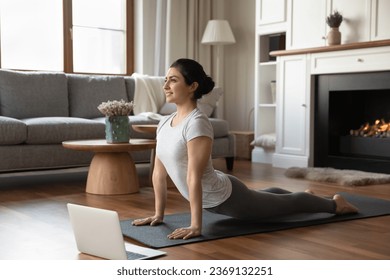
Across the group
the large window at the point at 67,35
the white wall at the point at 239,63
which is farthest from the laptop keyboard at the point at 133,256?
the white wall at the point at 239,63

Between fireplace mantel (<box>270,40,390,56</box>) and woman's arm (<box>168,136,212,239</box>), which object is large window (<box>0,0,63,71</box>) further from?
woman's arm (<box>168,136,212,239</box>)

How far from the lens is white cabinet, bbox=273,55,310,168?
17.1 feet

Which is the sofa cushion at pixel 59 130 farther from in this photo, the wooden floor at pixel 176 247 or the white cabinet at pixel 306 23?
the white cabinet at pixel 306 23

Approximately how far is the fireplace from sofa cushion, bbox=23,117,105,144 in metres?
1.90

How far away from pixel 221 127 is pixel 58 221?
2478 mm

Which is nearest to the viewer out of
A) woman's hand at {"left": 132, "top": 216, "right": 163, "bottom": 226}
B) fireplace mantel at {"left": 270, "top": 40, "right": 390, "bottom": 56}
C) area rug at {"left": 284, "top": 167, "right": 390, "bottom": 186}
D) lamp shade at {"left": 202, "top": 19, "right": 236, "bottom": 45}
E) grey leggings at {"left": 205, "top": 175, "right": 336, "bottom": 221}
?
grey leggings at {"left": 205, "top": 175, "right": 336, "bottom": 221}

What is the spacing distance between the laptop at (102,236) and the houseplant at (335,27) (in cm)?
320

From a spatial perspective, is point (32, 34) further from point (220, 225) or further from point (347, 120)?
point (220, 225)

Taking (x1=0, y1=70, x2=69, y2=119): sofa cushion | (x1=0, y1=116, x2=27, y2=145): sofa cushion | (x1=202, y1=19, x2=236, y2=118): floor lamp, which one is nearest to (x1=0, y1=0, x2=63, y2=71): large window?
(x1=0, y1=70, x2=69, y2=119): sofa cushion

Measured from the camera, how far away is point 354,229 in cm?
269

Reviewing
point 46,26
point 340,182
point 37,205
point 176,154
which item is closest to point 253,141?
point 340,182

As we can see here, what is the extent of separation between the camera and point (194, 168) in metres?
2.34

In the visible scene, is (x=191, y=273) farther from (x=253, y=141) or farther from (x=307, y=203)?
(x=253, y=141)

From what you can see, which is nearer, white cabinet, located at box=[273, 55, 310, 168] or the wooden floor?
the wooden floor
